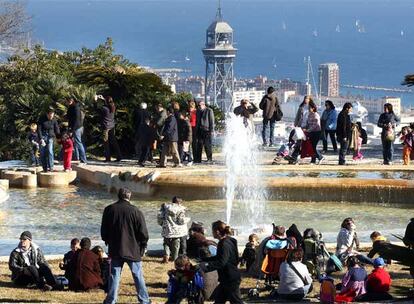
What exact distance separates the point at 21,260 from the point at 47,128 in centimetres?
857

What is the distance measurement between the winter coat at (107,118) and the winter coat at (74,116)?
0.70 metres

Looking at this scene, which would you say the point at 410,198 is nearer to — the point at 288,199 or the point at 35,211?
the point at 288,199

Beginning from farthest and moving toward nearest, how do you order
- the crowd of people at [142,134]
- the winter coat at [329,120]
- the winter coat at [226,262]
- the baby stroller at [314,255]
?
the winter coat at [329,120] → the crowd of people at [142,134] → the baby stroller at [314,255] → the winter coat at [226,262]

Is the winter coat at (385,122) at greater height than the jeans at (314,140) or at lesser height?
greater

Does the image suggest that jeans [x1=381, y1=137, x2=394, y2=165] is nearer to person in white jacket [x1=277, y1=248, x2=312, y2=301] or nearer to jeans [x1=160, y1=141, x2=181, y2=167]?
jeans [x1=160, y1=141, x2=181, y2=167]

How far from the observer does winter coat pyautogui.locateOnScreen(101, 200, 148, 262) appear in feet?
37.1

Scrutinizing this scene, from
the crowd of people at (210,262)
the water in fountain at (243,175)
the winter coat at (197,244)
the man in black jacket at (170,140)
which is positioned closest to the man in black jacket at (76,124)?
the man in black jacket at (170,140)

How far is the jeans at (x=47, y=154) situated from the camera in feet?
69.6

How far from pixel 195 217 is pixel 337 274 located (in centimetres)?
508

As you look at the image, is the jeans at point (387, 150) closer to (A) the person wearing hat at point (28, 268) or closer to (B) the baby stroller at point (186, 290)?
(A) the person wearing hat at point (28, 268)

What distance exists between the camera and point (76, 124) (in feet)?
72.2

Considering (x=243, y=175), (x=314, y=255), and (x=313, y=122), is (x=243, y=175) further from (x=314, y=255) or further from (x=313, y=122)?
(x=314, y=255)

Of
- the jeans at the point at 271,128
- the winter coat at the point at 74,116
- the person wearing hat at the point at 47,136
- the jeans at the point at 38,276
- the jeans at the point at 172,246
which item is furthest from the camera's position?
the jeans at the point at 271,128

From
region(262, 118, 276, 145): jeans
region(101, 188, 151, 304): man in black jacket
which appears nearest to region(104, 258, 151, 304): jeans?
region(101, 188, 151, 304): man in black jacket
